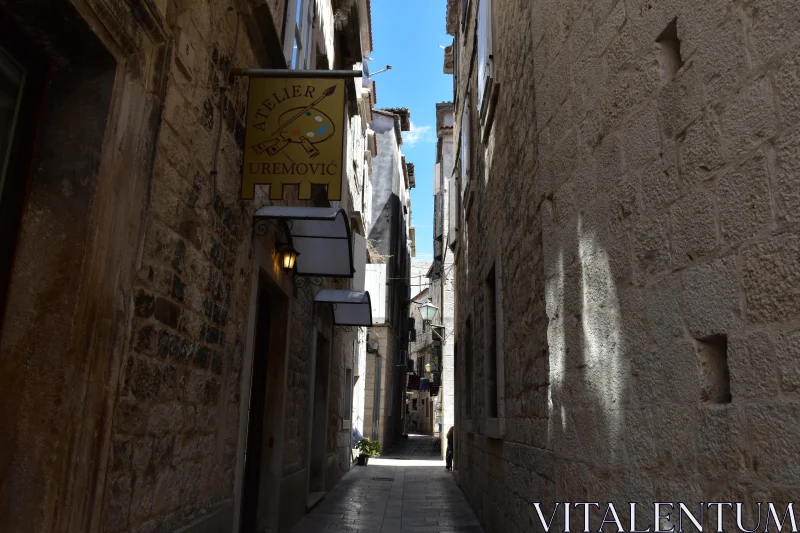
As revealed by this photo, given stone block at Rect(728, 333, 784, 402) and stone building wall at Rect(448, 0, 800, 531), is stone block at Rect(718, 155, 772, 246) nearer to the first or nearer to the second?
stone building wall at Rect(448, 0, 800, 531)

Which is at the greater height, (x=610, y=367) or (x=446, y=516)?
(x=610, y=367)

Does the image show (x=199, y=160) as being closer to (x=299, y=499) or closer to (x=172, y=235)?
(x=172, y=235)

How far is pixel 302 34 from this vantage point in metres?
6.07

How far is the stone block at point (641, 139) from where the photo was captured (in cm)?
226

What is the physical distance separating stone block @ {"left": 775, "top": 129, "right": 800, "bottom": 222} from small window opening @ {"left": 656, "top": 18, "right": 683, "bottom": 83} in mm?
681

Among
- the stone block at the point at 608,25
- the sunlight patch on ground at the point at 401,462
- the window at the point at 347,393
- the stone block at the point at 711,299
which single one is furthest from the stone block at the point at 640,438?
the sunlight patch on ground at the point at 401,462

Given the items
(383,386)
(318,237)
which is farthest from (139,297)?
(383,386)

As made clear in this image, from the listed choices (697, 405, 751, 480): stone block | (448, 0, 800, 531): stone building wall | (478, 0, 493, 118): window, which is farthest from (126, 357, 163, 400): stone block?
(478, 0, 493, 118): window

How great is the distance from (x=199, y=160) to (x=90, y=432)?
1514 millimetres

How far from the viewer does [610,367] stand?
2.55 meters

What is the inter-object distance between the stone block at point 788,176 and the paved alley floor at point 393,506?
5.26 m

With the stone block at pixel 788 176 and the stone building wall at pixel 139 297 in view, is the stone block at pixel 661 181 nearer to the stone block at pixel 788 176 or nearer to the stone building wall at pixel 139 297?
the stone block at pixel 788 176

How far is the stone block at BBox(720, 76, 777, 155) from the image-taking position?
1666mm

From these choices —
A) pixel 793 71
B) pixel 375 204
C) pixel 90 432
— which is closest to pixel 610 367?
pixel 793 71
